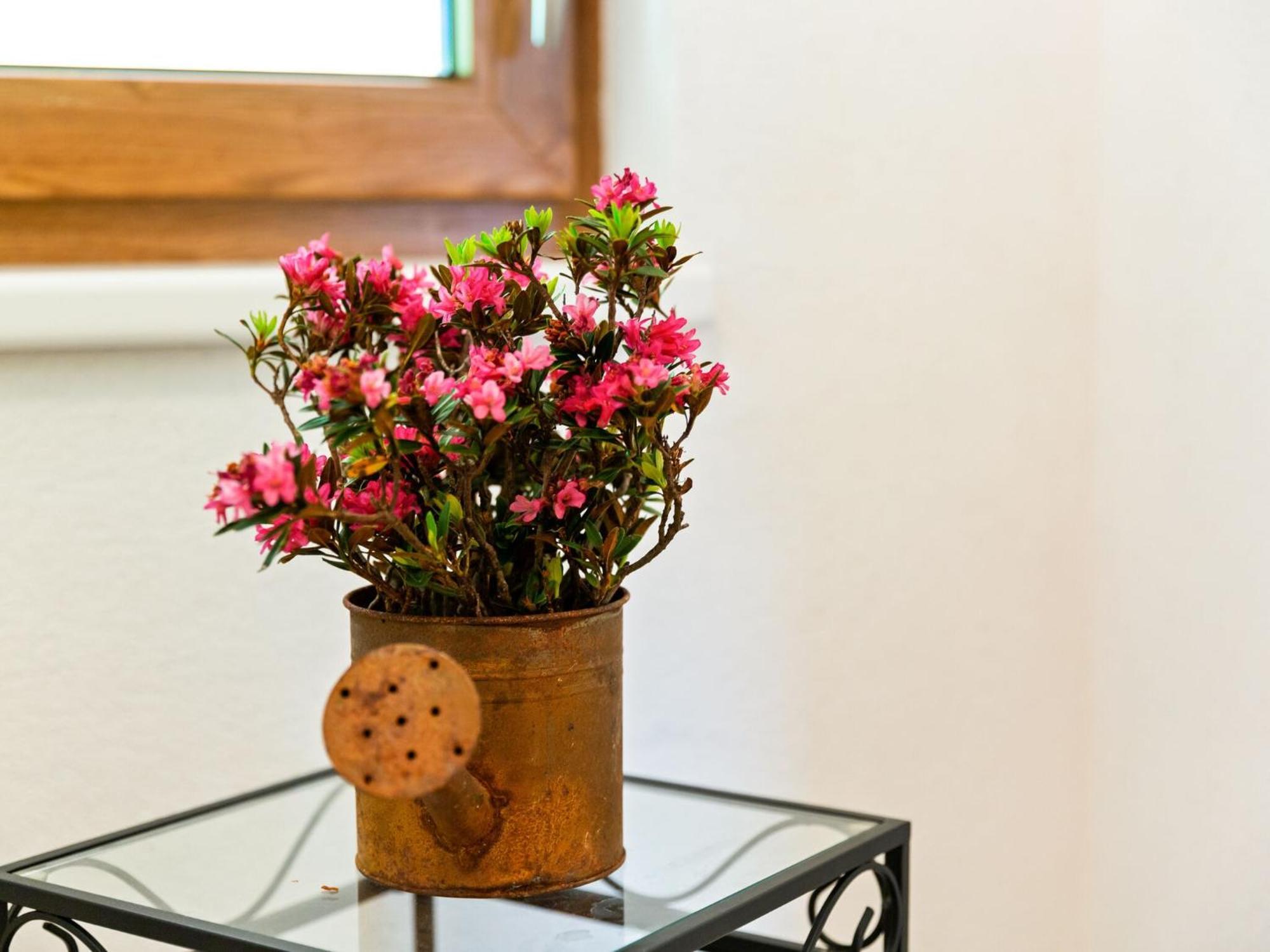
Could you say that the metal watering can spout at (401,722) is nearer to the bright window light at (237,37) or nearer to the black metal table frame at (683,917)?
the black metal table frame at (683,917)

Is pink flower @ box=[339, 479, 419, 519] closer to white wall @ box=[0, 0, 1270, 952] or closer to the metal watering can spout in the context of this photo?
the metal watering can spout

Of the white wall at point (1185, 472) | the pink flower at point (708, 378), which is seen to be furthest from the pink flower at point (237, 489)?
the white wall at point (1185, 472)

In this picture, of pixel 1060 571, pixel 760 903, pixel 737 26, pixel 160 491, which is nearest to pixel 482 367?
pixel 760 903

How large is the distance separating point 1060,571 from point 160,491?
0.86 m

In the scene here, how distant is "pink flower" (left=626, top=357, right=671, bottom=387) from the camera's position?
690 mm

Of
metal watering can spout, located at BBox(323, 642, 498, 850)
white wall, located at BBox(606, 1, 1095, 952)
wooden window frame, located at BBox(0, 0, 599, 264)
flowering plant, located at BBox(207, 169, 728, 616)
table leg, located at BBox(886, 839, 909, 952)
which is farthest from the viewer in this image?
white wall, located at BBox(606, 1, 1095, 952)

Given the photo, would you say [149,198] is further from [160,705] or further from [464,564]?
[464,564]

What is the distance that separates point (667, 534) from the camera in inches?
29.5

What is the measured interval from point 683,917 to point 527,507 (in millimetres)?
217

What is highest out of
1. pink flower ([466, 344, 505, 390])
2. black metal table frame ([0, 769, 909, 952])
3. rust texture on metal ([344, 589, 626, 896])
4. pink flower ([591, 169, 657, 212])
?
pink flower ([591, 169, 657, 212])

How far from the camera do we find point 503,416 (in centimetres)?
66

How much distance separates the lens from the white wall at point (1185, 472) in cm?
132

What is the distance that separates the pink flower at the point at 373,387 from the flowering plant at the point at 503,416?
3cm

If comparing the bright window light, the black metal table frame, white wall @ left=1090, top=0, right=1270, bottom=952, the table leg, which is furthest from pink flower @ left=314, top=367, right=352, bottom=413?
white wall @ left=1090, top=0, right=1270, bottom=952
